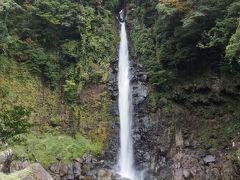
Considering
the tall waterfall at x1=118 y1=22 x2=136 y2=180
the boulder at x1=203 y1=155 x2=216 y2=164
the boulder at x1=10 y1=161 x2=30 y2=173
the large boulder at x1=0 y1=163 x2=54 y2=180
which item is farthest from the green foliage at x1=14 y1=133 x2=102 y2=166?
the large boulder at x1=0 y1=163 x2=54 y2=180

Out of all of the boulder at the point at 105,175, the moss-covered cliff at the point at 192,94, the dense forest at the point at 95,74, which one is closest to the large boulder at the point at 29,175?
the dense forest at the point at 95,74

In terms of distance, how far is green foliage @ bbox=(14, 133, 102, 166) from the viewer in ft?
52.9

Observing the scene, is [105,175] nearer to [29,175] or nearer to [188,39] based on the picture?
[188,39]

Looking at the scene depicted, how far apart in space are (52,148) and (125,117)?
4.75 meters

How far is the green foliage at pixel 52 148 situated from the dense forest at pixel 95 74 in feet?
0.16

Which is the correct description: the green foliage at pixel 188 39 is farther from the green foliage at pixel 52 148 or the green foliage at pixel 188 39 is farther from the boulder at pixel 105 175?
the boulder at pixel 105 175

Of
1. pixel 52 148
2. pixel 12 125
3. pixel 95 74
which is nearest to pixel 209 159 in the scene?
pixel 52 148

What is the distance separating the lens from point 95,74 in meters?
20.5

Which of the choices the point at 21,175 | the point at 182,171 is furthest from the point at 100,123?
the point at 21,175

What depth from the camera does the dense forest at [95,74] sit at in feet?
54.0

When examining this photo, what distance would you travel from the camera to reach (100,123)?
19344 millimetres

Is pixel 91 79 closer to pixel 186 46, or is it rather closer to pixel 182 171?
pixel 186 46

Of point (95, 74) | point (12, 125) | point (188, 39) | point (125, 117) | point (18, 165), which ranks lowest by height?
point (18, 165)

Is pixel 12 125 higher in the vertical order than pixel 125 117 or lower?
higher
